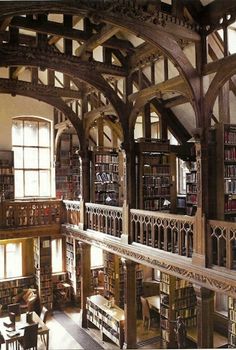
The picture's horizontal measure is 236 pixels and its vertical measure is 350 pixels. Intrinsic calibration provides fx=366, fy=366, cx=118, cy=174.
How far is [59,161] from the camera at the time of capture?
12930 mm

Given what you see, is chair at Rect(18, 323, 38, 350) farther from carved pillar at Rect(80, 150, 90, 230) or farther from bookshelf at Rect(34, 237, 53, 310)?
bookshelf at Rect(34, 237, 53, 310)

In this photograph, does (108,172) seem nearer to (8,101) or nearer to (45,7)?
(8,101)

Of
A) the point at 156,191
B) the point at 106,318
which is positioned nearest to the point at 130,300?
the point at 106,318

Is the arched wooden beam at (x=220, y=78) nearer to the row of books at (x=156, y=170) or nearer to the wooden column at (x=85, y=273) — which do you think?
the row of books at (x=156, y=170)

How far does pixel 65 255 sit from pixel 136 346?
4.95m

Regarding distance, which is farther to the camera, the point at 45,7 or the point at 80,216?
the point at 80,216

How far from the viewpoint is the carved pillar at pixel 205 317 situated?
19.8 ft

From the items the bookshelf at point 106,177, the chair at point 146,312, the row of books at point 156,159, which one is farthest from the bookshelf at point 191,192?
the chair at point 146,312

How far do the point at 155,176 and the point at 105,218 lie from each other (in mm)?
1663

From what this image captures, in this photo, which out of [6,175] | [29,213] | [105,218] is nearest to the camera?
[105,218]

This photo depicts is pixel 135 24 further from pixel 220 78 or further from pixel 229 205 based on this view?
pixel 229 205

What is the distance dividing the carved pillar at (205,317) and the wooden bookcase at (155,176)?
3.10m

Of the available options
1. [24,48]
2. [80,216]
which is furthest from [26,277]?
[24,48]

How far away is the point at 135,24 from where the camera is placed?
5.03m
